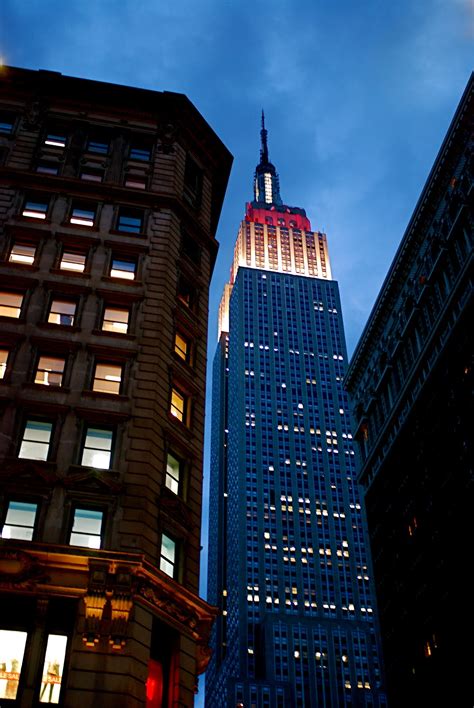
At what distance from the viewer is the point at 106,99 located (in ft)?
148

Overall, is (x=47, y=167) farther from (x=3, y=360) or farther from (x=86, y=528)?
(x=86, y=528)

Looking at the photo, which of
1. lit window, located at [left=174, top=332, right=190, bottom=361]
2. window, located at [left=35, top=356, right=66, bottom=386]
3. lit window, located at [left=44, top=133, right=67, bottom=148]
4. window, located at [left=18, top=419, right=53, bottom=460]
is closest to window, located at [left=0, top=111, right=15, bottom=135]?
lit window, located at [left=44, top=133, right=67, bottom=148]

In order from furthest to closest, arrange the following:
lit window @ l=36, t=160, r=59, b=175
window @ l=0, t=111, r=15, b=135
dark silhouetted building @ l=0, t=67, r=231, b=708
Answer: window @ l=0, t=111, r=15, b=135, lit window @ l=36, t=160, r=59, b=175, dark silhouetted building @ l=0, t=67, r=231, b=708

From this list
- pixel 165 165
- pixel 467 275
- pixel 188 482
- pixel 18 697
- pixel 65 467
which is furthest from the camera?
pixel 467 275

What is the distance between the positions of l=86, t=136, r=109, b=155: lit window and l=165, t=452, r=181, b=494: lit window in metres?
20.4

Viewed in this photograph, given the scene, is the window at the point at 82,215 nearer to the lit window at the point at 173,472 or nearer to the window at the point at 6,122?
the window at the point at 6,122

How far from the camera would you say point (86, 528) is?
26609mm

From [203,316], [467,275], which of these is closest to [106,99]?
[203,316]

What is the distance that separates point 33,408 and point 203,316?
1253cm

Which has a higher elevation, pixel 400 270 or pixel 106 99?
pixel 400 270

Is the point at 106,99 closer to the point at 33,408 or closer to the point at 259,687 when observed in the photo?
the point at 33,408

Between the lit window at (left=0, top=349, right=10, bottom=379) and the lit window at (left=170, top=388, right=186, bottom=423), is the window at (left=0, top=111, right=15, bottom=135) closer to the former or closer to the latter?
the lit window at (left=0, top=349, right=10, bottom=379)

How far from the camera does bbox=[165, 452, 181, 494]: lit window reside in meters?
30.7

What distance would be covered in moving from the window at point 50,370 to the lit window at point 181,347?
20.0 ft
